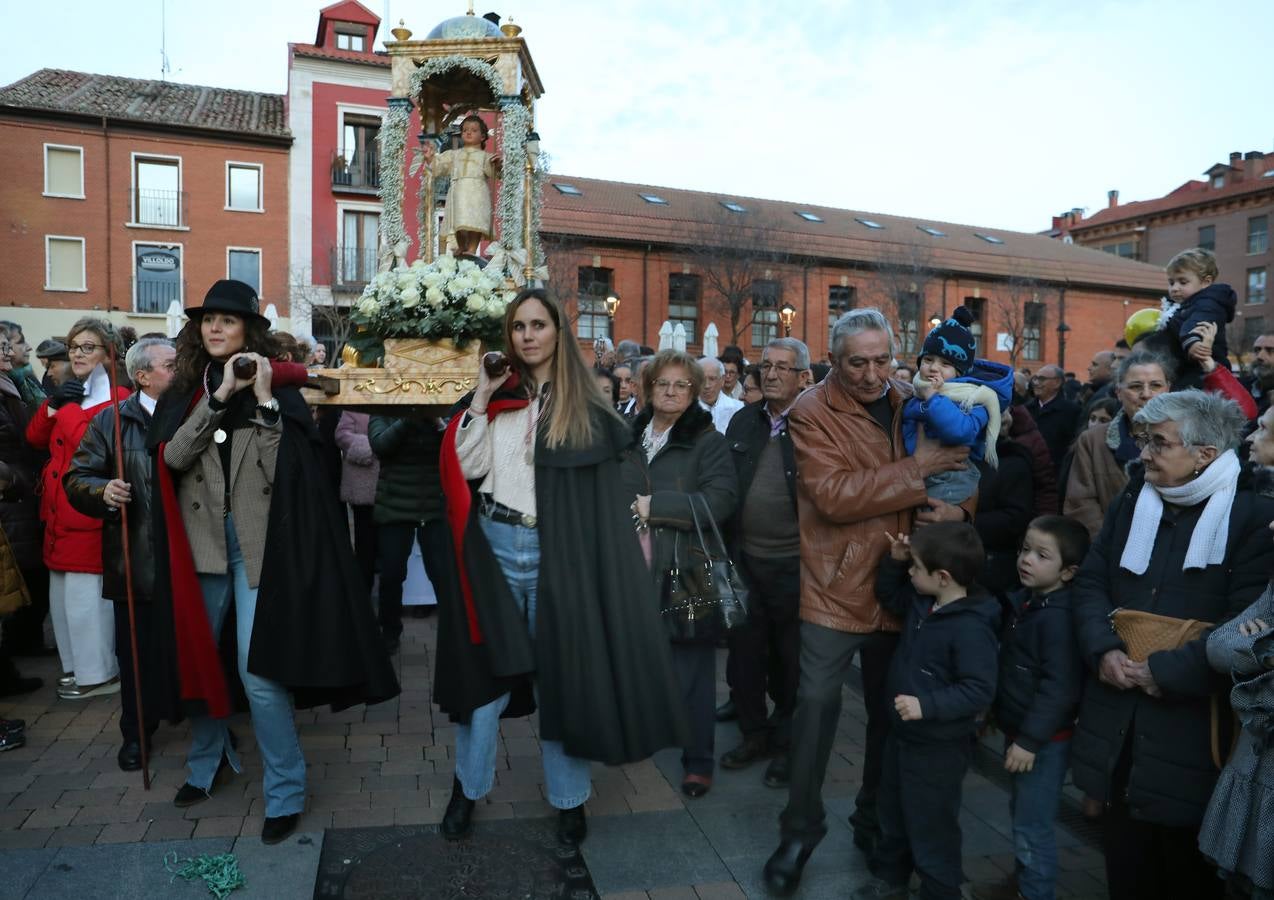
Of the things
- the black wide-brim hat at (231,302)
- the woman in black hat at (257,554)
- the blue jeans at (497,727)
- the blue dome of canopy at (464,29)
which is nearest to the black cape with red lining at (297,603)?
the woman in black hat at (257,554)

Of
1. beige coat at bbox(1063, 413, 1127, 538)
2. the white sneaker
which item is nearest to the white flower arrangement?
the white sneaker

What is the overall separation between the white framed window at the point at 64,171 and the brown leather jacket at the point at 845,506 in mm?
31402

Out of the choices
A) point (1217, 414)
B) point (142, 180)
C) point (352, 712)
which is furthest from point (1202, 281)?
point (142, 180)

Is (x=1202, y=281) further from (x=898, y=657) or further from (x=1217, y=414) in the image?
(x=898, y=657)

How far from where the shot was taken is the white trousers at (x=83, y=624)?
529cm

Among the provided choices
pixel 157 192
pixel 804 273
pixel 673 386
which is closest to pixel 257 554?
pixel 673 386

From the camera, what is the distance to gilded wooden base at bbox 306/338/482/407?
5609 mm

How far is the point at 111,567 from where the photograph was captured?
14.2 ft

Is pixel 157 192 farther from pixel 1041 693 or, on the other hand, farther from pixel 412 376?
pixel 1041 693

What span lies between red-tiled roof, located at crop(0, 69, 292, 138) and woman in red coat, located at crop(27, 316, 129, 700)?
26.9 metres

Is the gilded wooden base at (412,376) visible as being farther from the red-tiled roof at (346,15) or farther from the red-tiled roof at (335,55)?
the red-tiled roof at (346,15)

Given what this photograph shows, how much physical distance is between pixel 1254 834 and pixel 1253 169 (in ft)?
205

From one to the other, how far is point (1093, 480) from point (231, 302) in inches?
173

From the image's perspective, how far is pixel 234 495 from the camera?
3.75m
